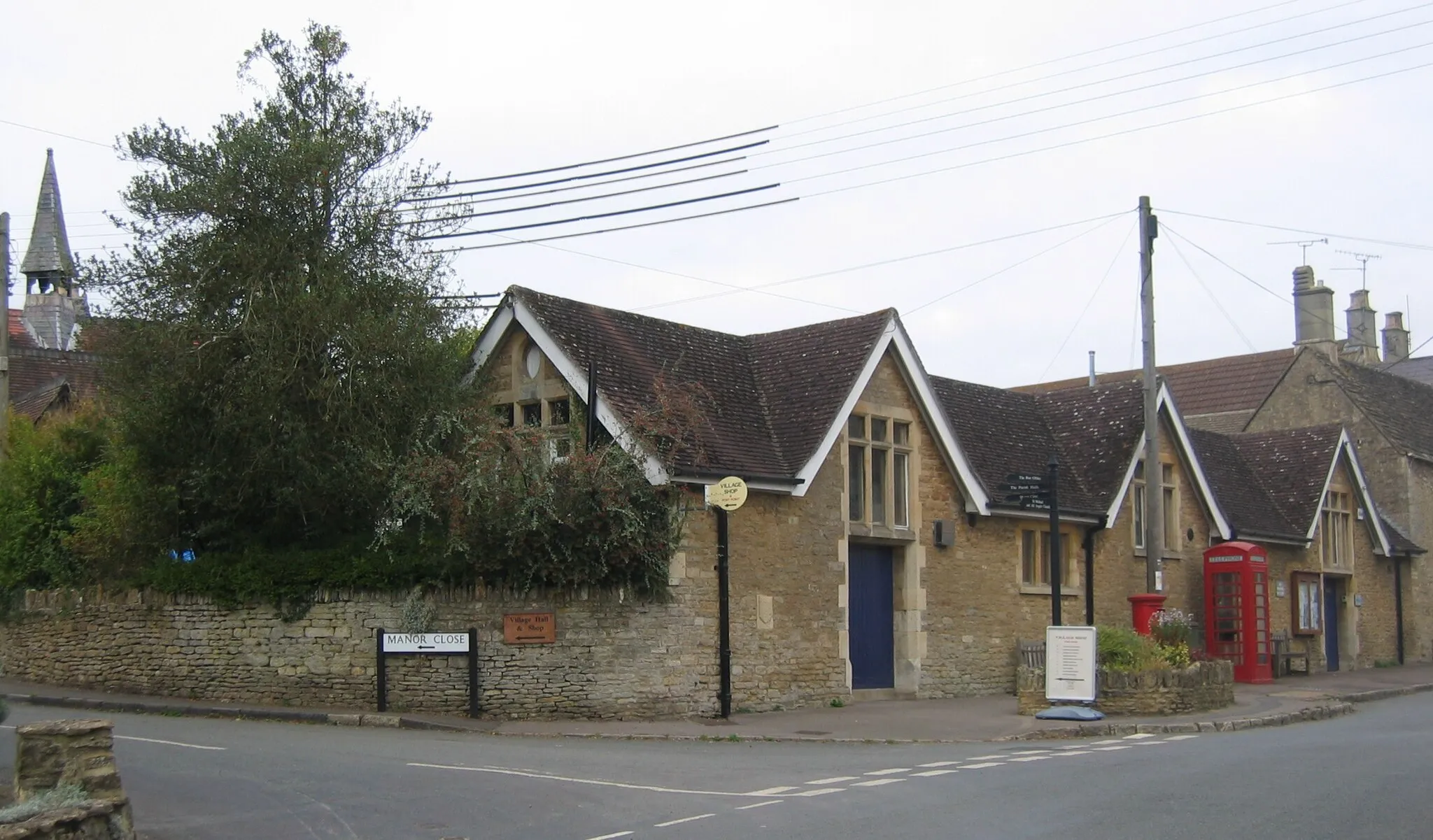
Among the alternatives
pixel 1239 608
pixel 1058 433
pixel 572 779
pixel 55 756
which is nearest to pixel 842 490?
pixel 1058 433

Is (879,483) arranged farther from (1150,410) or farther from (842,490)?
(1150,410)

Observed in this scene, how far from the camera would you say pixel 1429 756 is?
47.5ft

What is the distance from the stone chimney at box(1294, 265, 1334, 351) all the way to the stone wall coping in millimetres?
39175

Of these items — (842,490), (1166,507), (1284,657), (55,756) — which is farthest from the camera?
Answer: (1284,657)

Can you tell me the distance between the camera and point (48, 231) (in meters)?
Result: 62.8

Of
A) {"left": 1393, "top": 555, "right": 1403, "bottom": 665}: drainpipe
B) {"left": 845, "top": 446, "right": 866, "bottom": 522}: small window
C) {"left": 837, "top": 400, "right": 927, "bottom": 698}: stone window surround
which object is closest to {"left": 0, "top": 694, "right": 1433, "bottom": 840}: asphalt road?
{"left": 837, "top": 400, "right": 927, "bottom": 698}: stone window surround

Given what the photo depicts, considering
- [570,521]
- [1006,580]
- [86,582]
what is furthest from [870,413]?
[86,582]

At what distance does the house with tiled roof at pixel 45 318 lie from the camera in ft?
150

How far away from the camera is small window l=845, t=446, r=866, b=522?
22969 millimetres

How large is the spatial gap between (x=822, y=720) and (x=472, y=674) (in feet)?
15.9

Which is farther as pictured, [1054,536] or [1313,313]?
[1313,313]

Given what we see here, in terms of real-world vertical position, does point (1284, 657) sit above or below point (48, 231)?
below

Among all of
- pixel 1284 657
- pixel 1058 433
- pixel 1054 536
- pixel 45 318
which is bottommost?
pixel 1284 657

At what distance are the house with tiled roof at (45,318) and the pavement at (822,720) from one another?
2302cm
